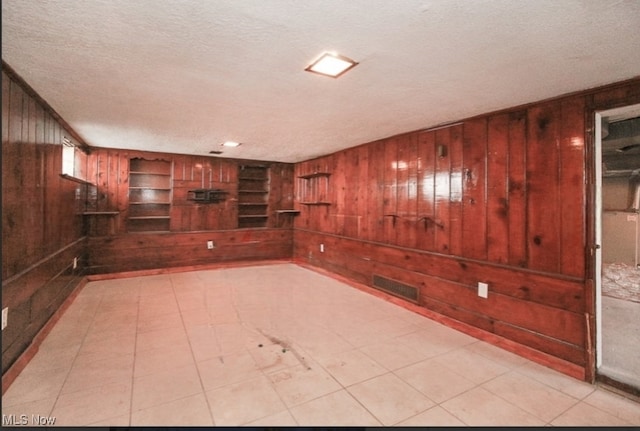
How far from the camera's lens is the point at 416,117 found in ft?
10.3

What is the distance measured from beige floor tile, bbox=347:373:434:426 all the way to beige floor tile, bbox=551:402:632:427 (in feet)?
2.48

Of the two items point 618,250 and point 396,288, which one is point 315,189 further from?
point 618,250

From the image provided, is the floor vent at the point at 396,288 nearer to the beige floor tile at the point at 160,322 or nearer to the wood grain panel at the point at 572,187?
the wood grain panel at the point at 572,187

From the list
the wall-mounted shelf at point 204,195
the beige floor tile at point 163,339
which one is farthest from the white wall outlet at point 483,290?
the wall-mounted shelf at point 204,195

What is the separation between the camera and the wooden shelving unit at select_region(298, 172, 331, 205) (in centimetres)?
552

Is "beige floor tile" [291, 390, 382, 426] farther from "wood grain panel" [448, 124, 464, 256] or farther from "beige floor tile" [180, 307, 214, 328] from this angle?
"wood grain panel" [448, 124, 464, 256]

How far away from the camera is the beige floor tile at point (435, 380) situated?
2018mm

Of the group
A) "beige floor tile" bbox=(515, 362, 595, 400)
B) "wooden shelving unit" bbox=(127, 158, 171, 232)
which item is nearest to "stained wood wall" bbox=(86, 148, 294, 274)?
"wooden shelving unit" bbox=(127, 158, 171, 232)

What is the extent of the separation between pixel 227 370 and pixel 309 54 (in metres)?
2.29

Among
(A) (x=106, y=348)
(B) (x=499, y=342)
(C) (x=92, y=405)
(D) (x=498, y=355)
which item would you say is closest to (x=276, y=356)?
(C) (x=92, y=405)

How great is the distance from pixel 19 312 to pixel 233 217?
154 inches

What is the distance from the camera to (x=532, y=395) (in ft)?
6.64

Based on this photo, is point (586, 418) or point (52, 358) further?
point (52, 358)

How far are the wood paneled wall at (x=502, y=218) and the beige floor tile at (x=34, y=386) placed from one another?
3.39 m
